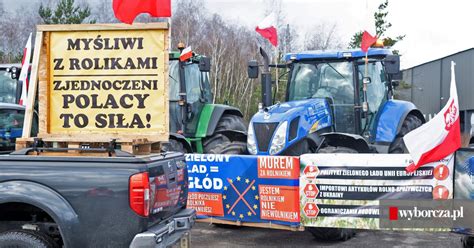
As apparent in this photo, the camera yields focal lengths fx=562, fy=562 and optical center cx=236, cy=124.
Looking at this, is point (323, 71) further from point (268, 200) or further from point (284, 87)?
point (268, 200)

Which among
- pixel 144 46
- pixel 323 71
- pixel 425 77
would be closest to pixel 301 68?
pixel 323 71

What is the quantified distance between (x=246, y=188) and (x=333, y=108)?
255 cm

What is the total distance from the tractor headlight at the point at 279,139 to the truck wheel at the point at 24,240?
3916 millimetres

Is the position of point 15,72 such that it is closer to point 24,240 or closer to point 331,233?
point 331,233

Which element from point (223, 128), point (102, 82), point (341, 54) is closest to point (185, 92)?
point (223, 128)

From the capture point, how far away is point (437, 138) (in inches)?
251

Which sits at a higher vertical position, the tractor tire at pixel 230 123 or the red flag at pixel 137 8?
the red flag at pixel 137 8

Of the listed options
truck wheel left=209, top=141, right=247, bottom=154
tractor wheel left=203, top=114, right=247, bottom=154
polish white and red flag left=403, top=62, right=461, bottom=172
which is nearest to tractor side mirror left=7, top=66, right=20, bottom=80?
tractor wheel left=203, top=114, right=247, bottom=154

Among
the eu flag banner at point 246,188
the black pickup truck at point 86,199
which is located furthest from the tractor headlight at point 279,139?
the black pickup truck at point 86,199

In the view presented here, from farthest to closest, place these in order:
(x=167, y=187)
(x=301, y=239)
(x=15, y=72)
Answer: (x=15, y=72) → (x=301, y=239) → (x=167, y=187)

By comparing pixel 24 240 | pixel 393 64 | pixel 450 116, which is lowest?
pixel 24 240

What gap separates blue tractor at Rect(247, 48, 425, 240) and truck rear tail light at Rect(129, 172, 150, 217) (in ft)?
12.0

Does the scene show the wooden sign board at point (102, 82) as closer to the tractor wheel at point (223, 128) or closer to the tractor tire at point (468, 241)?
the tractor tire at point (468, 241)

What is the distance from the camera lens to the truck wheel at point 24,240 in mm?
4676
